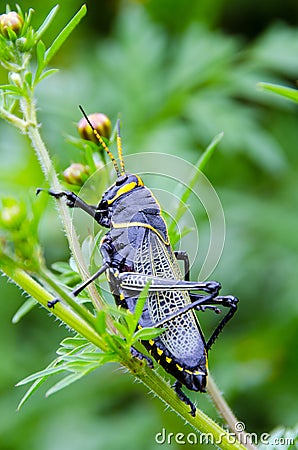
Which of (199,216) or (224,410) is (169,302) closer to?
(224,410)

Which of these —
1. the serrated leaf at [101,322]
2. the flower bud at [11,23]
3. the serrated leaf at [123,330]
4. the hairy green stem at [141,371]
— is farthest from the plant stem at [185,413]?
the flower bud at [11,23]

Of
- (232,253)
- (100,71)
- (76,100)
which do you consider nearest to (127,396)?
(232,253)

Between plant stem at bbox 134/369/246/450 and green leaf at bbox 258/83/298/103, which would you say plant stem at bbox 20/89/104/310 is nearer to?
plant stem at bbox 134/369/246/450

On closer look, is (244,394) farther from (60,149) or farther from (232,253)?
(60,149)

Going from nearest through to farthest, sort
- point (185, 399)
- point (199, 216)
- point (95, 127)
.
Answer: point (185, 399) → point (95, 127) → point (199, 216)

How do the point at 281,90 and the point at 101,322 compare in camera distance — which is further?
the point at 281,90

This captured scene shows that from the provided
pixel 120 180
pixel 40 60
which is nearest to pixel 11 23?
pixel 40 60
